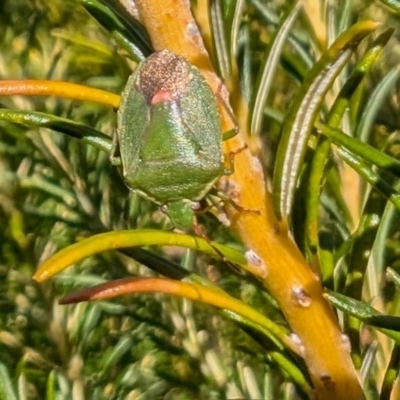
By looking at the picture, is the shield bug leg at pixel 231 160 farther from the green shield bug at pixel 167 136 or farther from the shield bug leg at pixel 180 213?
the shield bug leg at pixel 180 213

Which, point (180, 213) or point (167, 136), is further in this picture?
point (180, 213)

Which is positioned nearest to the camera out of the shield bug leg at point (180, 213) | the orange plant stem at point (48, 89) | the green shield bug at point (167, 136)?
the orange plant stem at point (48, 89)

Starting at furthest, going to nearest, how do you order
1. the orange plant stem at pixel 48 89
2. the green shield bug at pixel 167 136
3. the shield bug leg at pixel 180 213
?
the shield bug leg at pixel 180 213
the green shield bug at pixel 167 136
the orange plant stem at pixel 48 89

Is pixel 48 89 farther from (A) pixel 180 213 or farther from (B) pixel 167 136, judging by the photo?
(A) pixel 180 213

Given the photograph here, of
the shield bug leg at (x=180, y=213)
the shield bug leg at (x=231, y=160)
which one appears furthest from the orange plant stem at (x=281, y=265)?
the shield bug leg at (x=180, y=213)

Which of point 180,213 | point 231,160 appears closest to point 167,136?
point 180,213

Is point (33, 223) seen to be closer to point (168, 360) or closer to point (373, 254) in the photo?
point (168, 360)

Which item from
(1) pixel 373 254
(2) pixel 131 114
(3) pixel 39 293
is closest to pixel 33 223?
(3) pixel 39 293
